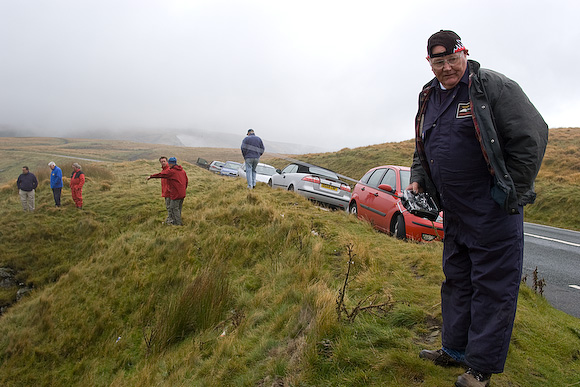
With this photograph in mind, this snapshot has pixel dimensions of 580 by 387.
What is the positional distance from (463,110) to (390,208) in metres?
5.26

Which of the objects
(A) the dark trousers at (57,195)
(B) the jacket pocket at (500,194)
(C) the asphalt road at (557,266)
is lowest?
(A) the dark trousers at (57,195)

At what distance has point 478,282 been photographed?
238cm

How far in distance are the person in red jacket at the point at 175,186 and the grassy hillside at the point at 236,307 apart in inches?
15.3

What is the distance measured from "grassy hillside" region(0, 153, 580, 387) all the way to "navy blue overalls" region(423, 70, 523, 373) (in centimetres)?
41

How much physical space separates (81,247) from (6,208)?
6.83 m

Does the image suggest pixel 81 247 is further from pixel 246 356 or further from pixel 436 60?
pixel 436 60

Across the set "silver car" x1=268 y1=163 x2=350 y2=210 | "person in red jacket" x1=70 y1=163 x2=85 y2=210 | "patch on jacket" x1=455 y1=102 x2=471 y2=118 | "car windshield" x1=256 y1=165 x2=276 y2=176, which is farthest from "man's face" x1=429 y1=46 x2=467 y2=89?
"car windshield" x1=256 y1=165 x2=276 y2=176

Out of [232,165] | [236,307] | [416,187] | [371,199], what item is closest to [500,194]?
[416,187]

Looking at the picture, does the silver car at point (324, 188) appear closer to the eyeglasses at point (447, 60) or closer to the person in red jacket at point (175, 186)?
the person in red jacket at point (175, 186)

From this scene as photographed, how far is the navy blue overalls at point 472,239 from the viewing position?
2.31m

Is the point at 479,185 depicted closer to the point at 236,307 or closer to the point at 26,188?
the point at 236,307

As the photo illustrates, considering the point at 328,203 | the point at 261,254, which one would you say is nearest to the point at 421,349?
the point at 261,254

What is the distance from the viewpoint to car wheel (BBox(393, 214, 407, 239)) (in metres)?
7.01

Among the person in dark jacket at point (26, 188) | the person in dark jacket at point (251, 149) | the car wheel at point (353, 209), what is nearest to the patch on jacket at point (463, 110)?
the car wheel at point (353, 209)
